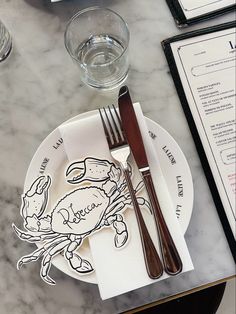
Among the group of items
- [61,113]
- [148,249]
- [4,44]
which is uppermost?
[4,44]

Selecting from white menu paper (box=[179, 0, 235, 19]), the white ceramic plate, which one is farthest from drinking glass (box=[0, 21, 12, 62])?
white menu paper (box=[179, 0, 235, 19])

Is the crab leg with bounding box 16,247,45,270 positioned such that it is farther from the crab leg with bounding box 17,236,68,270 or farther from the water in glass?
the water in glass

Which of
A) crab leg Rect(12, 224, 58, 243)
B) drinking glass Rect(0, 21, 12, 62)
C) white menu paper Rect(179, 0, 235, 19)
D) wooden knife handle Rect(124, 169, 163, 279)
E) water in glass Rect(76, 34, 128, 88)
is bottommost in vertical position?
wooden knife handle Rect(124, 169, 163, 279)

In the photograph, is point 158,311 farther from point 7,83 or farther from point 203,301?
point 7,83

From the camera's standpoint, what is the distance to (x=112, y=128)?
2.13ft

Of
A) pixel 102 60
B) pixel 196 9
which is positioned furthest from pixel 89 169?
pixel 196 9

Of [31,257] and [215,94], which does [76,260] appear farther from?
[215,94]

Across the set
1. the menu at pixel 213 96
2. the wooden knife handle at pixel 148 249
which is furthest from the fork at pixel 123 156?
the menu at pixel 213 96

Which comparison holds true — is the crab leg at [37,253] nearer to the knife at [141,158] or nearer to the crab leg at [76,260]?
the crab leg at [76,260]

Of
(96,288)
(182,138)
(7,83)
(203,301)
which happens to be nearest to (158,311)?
(203,301)

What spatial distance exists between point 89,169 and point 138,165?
0.21ft

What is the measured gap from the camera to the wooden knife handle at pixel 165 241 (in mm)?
592

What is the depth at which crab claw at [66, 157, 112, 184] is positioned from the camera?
0.64 meters

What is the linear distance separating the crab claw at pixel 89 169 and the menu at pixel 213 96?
14 cm
